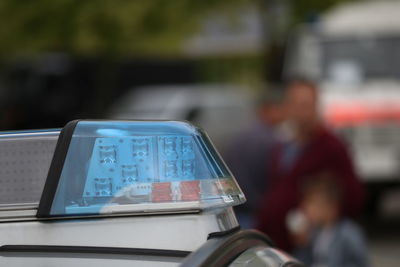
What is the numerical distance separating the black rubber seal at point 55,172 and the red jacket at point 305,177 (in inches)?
144

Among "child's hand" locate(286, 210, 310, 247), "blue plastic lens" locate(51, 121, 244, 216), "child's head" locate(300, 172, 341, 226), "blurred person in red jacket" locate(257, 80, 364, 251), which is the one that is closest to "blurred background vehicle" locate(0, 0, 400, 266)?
"blurred person in red jacket" locate(257, 80, 364, 251)

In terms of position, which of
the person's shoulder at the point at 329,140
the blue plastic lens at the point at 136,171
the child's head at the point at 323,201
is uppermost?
the blue plastic lens at the point at 136,171

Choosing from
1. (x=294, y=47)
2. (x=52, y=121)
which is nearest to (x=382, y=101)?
(x=294, y=47)

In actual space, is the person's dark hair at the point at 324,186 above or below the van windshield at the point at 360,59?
above

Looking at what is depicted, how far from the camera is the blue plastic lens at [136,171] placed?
8.27 feet

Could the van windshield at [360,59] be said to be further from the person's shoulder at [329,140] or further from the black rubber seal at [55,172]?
the black rubber seal at [55,172]

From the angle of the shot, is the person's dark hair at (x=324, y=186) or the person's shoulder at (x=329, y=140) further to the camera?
the person's shoulder at (x=329, y=140)

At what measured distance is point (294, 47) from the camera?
44.8ft

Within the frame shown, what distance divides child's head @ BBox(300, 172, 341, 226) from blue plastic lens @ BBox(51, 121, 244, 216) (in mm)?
3291

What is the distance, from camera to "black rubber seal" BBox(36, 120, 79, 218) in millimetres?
2506

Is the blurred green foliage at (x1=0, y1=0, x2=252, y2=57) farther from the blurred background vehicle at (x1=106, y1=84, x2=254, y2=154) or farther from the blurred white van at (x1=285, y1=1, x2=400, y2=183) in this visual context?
the blurred background vehicle at (x1=106, y1=84, x2=254, y2=154)

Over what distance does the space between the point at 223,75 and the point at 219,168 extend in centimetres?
2764

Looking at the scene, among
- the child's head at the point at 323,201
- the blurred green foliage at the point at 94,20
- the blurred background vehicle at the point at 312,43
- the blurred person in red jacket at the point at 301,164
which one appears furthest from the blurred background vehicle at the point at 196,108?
the child's head at the point at 323,201

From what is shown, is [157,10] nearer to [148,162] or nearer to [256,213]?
[256,213]
